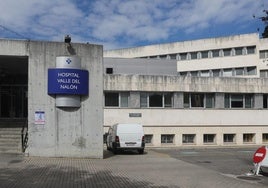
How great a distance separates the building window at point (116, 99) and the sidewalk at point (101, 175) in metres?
14.5

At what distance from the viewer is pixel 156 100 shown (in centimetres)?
3594

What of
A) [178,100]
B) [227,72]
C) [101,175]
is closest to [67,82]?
[101,175]

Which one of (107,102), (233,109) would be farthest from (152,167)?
(233,109)

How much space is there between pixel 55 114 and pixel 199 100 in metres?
17.8

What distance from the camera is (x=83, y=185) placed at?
44.5 feet

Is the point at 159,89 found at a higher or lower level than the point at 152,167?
higher

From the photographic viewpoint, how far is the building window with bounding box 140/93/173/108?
35.5 metres

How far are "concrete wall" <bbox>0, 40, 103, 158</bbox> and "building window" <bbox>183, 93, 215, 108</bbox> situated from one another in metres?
15.2

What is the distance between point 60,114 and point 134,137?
22.1ft

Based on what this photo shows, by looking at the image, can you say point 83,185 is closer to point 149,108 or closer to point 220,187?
point 220,187

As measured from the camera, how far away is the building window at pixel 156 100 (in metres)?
35.5

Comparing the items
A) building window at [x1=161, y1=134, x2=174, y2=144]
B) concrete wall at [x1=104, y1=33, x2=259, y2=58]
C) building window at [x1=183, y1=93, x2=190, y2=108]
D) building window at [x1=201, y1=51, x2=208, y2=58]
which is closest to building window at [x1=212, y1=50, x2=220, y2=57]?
concrete wall at [x1=104, y1=33, x2=259, y2=58]

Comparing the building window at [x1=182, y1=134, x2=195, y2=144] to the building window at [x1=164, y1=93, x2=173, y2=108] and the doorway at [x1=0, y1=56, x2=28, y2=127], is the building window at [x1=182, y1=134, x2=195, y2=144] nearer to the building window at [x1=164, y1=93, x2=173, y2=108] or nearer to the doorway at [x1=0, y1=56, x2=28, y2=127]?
the building window at [x1=164, y1=93, x2=173, y2=108]

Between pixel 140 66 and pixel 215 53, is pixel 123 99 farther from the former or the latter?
pixel 215 53
